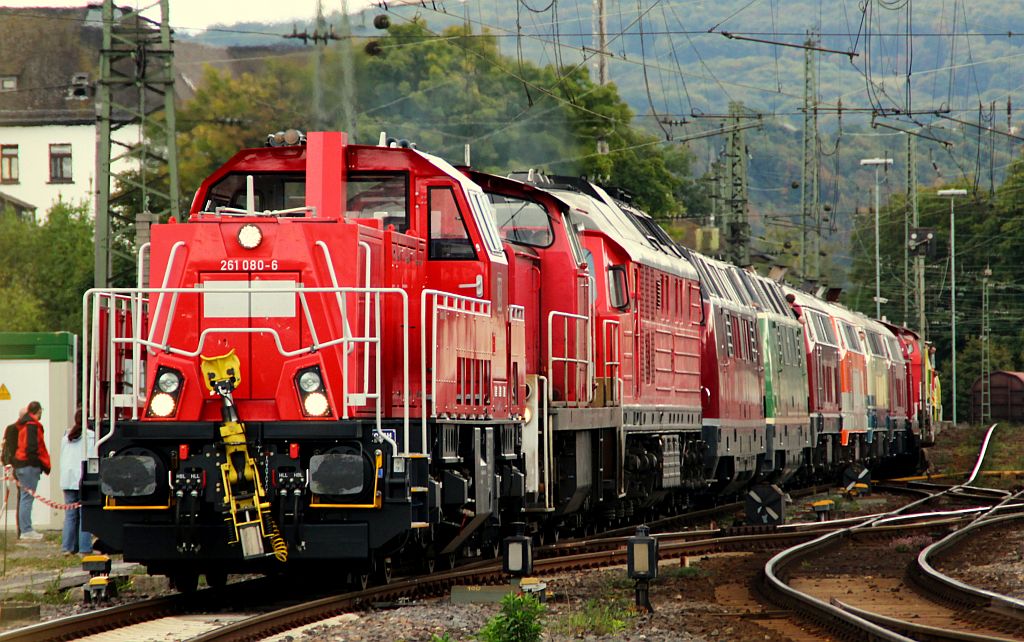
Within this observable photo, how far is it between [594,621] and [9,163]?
46844mm

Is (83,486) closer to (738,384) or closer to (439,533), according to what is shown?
(439,533)

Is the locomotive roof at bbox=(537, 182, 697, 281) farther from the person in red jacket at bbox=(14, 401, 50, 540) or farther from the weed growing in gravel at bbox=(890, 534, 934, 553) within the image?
the person in red jacket at bbox=(14, 401, 50, 540)

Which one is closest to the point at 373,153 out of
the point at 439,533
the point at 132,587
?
the point at 439,533

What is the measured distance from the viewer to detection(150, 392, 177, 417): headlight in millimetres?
10984

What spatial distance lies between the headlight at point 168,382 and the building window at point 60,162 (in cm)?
4512

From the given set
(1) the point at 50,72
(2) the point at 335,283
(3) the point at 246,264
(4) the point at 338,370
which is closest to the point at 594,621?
(4) the point at 338,370

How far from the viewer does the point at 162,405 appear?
36.1 feet

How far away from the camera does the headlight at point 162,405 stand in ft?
36.0

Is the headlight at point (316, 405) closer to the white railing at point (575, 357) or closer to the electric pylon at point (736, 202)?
the white railing at point (575, 357)

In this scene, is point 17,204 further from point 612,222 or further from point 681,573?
point 681,573

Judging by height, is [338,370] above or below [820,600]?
above

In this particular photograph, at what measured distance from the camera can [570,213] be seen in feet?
53.0

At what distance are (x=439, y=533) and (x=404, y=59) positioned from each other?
38.3 metres

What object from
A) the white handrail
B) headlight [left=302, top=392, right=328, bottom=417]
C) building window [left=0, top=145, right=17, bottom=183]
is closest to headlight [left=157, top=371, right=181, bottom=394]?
headlight [left=302, top=392, right=328, bottom=417]
